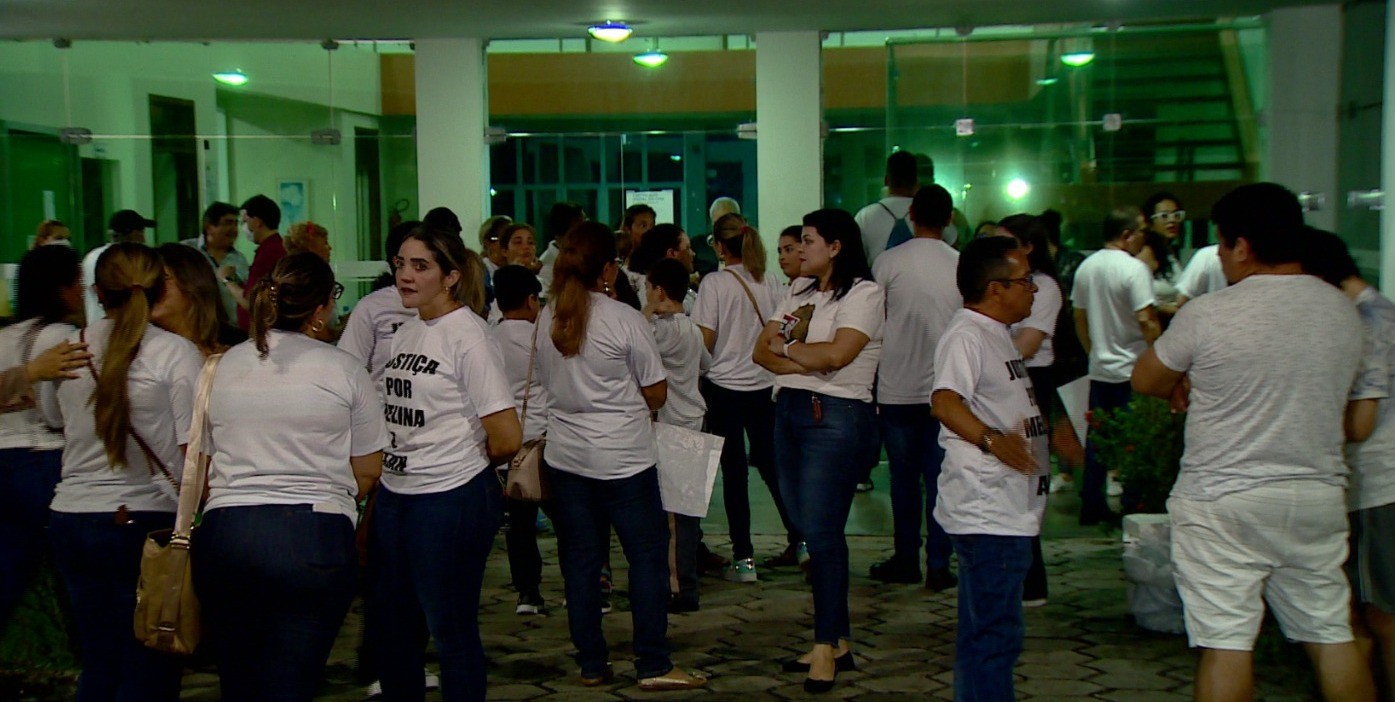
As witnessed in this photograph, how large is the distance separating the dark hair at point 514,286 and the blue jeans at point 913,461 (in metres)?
2.14

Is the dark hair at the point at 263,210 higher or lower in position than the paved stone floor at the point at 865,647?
higher

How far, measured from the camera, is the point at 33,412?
4.91 m

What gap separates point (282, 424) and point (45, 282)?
1.55m

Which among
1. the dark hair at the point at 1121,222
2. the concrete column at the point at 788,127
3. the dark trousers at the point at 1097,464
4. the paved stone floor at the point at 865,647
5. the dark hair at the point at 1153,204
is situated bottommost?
the paved stone floor at the point at 865,647

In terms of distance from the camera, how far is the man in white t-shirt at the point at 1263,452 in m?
4.28

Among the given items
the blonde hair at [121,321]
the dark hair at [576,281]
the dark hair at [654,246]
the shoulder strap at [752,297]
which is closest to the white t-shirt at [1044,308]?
the shoulder strap at [752,297]

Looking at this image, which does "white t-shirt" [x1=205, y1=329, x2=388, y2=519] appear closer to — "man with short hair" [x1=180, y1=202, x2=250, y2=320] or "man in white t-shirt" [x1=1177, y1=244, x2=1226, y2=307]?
"man with short hair" [x1=180, y1=202, x2=250, y2=320]

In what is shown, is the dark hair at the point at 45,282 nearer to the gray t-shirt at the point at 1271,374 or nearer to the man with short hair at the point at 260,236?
the gray t-shirt at the point at 1271,374

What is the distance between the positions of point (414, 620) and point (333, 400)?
1103mm

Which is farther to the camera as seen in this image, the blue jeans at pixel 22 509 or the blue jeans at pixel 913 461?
the blue jeans at pixel 913 461

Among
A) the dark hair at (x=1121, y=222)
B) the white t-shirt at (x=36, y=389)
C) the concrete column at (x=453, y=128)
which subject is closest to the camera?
the white t-shirt at (x=36, y=389)

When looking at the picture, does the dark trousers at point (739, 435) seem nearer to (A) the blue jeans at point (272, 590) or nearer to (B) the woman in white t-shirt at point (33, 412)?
(B) the woman in white t-shirt at point (33, 412)

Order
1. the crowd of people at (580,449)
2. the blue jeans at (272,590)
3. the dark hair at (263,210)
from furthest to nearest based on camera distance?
the dark hair at (263,210) → the crowd of people at (580,449) → the blue jeans at (272,590)

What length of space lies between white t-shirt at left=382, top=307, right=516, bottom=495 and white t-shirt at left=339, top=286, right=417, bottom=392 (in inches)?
56.7
